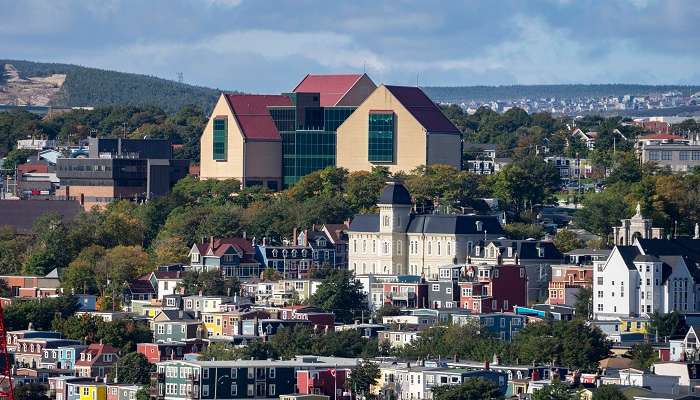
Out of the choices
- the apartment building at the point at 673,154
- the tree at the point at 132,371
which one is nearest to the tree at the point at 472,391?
the tree at the point at 132,371

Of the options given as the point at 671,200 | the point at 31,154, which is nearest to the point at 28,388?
the point at 671,200

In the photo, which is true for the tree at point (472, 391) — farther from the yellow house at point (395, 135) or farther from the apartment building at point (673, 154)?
the apartment building at point (673, 154)

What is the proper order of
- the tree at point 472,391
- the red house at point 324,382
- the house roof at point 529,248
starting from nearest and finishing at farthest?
the tree at point 472,391, the red house at point 324,382, the house roof at point 529,248

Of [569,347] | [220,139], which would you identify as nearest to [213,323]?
[569,347]

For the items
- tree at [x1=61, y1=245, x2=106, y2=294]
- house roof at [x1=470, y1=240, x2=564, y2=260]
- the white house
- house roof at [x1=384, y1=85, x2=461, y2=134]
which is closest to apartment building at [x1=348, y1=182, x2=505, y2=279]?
house roof at [x1=470, y1=240, x2=564, y2=260]

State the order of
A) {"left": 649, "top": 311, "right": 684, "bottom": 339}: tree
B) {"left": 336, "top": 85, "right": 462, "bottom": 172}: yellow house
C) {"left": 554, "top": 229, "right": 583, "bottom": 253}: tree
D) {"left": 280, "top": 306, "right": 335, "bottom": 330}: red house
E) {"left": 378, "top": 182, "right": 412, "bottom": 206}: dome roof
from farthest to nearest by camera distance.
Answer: {"left": 336, "top": 85, "right": 462, "bottom": 172}: yellow house → {"left": 554, "top": 229, "right": 583, "bottom": 253}: tree → {"left": 378, "top": 182, "right": 412, "bottom": 206}: dome roof → {"left": 280, "top": 306, "right": 335, "bottom": 330}: red house → {"left": 649, "top": 311, "right": 684, "bottom": 339}: tree

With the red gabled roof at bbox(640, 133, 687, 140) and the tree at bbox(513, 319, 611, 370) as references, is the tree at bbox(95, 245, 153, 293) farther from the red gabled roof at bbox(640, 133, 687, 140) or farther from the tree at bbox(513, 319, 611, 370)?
the red gabled roof at bbox(640, 133, 687, 140)
